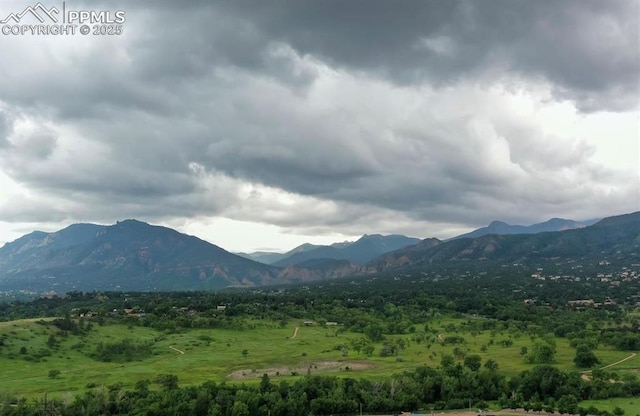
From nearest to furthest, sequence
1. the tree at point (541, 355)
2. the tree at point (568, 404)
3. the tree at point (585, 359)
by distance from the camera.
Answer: the tree at point (568, 404) → the tree at point (585, 359) → the tree at point (541, 355)

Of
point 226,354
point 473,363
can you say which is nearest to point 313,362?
point 226,354

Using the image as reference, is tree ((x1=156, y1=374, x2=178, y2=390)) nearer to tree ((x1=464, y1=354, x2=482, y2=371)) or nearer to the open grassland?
the open grassland

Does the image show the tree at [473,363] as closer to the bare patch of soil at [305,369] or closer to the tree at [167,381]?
the bare patch of soil at [305,369]

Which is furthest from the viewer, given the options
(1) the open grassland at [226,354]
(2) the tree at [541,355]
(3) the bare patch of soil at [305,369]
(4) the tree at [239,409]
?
(2) the tree at [541,355]

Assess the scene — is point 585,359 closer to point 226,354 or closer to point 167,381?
point 226,354

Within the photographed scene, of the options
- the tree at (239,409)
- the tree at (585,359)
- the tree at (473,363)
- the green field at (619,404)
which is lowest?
the green field at (619,404)

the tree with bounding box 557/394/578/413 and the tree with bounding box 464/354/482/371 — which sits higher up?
the tree with bounding box 464/354/482/371

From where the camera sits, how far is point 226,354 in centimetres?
13850

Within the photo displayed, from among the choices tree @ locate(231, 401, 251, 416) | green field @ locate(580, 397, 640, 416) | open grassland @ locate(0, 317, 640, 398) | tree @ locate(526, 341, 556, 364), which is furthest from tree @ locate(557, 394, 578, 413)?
tree @ locate(231, 401, 251, 416)

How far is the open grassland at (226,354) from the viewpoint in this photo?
111m

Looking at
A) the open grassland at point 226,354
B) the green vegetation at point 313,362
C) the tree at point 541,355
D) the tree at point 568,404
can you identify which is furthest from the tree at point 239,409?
the tree at point 541,355

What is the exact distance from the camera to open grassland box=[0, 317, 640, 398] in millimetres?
111125

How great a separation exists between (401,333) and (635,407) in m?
95.8

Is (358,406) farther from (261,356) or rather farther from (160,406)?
(261,356)
